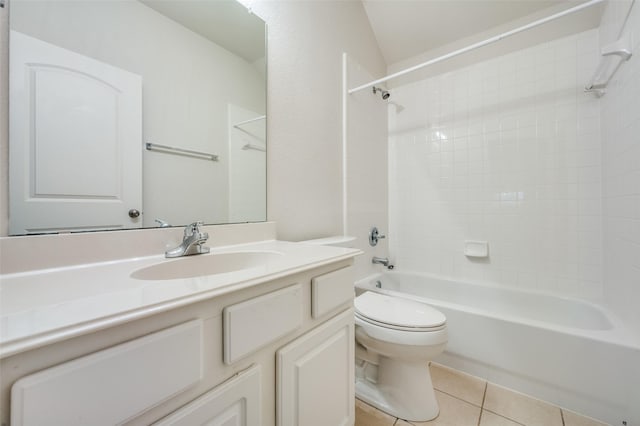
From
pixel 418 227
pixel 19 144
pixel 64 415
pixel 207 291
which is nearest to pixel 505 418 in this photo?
pixel 418 227

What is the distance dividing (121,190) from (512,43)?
254 cm

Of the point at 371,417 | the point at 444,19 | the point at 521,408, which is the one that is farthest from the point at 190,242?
the point at 444,19

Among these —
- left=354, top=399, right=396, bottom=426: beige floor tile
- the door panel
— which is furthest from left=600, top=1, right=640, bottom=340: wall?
the door panel

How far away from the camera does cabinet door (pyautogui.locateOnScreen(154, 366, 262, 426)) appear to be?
47cm

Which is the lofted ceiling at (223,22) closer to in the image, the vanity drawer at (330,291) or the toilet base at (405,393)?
the vanity drawer at (330,291)

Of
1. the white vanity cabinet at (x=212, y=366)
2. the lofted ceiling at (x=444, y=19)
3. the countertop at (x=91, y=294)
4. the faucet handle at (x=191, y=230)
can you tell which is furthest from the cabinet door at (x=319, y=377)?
the lofted ceiling at (x=444, y=19)

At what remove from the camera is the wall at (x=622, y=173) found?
1110 millimetres

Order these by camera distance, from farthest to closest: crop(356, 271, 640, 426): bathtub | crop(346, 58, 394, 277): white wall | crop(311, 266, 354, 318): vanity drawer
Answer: crop(346, 58, 394, 277): white wall
crop(356, 271, 640, 426): bathtub
crop(311, 266, 354, 318): vanity drawer

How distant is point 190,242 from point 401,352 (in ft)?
3.28

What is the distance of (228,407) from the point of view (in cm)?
54

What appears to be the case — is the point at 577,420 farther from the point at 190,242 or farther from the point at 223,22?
the point at 223,22

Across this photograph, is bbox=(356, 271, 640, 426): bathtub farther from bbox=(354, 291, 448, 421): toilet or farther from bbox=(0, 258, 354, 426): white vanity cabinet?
bbox=(0, 258, 354, 426): white vanity cabinet

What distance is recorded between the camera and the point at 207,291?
1.57 feet

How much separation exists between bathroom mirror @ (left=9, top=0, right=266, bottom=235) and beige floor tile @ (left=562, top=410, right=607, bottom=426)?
169cm
